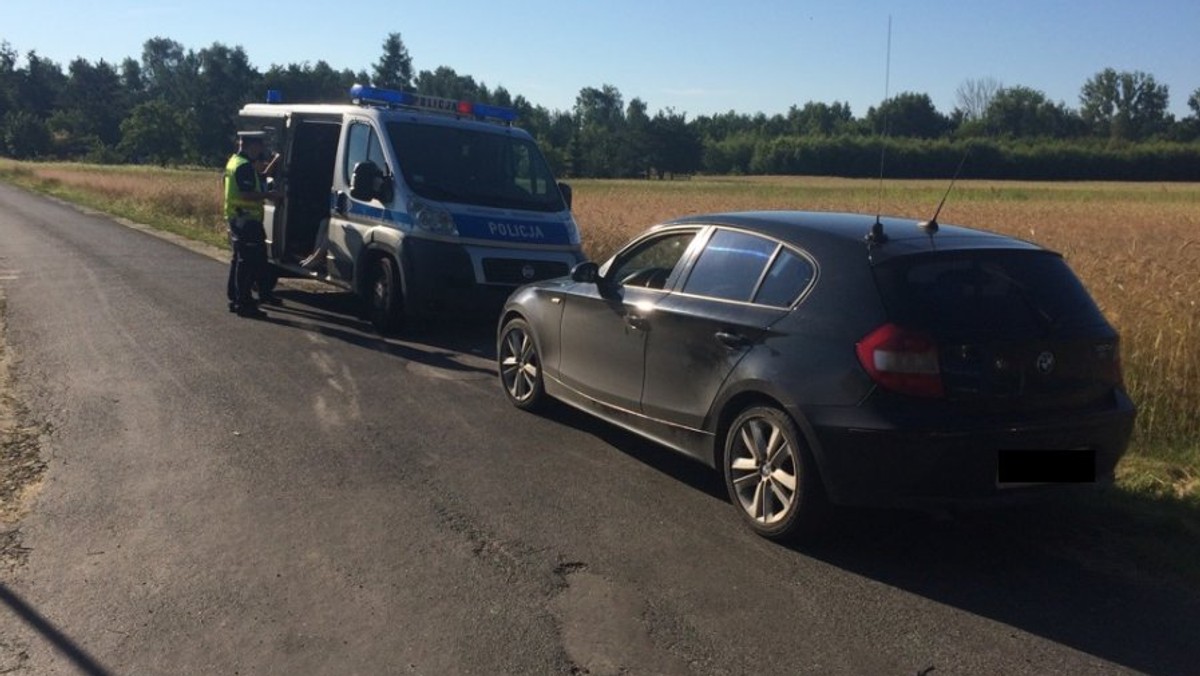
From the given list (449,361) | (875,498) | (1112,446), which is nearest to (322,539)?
(875,498)

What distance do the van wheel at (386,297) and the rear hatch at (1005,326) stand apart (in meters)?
6.44

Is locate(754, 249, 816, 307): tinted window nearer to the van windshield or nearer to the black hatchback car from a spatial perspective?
the black hatchback car

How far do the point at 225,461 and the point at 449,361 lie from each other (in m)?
3.35

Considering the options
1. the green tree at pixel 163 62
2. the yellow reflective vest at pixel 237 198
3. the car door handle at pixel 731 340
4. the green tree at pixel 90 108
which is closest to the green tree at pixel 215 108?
the green tree at pixel 90 108

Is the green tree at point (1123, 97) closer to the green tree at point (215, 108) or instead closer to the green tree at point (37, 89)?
the green tree at point (215, 108)

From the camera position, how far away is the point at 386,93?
11.5m

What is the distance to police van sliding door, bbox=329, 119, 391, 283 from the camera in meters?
10.8

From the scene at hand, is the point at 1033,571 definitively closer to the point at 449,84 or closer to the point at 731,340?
the point at 731,340

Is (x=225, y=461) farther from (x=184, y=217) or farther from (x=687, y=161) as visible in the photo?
(x=687, y=161)

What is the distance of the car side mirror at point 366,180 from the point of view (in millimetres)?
10352

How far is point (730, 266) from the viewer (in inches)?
225

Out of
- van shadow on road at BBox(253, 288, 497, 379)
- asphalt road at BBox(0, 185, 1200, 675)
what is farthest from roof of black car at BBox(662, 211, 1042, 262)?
van shadow on road at BBox(253, 288, 497, 379)

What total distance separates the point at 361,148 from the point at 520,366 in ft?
14.6

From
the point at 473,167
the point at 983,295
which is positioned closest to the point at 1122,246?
the point at 473,167
